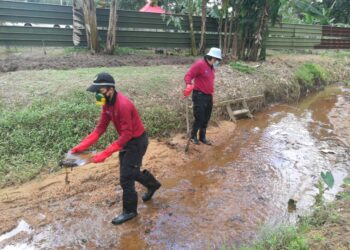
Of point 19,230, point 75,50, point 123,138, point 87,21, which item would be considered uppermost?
point 87,21

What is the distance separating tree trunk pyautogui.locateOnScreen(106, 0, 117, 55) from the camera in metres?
11.5

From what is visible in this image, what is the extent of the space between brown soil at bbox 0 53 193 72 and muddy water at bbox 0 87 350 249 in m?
4.41

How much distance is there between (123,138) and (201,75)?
10.4 feet

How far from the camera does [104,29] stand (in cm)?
1248

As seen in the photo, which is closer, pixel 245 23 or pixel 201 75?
pixel 201 75

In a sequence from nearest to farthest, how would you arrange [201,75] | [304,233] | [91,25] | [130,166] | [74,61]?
[304,233]
[130,166]
[201,75]
[74,61]
[91,25]

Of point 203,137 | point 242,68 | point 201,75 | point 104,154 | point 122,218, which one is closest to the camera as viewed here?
A: point 104,154

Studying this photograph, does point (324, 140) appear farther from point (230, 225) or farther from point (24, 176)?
point (24, 176)

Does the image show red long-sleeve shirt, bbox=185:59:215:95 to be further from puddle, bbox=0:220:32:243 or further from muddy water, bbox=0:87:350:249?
puddle, bbox=0:220:32:243

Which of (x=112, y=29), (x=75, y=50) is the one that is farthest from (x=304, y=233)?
(x=75, y=50)

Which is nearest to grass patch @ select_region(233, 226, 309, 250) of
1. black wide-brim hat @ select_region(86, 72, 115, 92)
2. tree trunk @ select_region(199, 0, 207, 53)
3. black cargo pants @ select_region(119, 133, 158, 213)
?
black cargo pants @ select_region(119, 133, 158, 213)

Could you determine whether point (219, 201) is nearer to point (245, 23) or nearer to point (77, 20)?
point (77, 20)

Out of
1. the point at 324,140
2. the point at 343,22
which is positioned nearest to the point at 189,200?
the point at 324,140

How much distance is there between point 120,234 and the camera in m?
4.43
